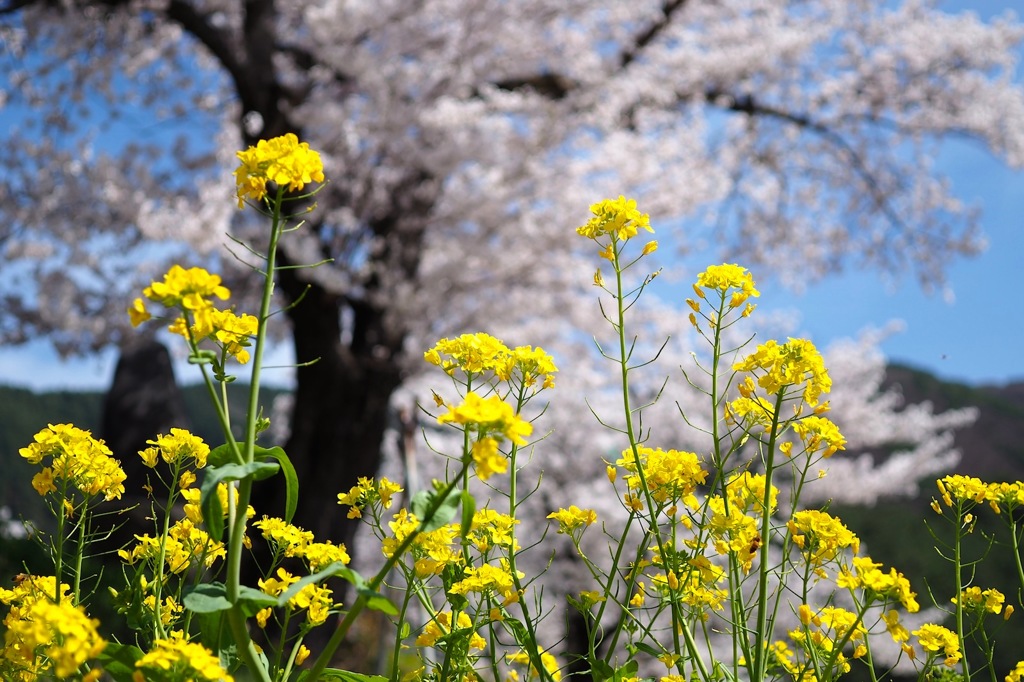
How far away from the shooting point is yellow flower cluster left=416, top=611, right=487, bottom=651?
1.09m

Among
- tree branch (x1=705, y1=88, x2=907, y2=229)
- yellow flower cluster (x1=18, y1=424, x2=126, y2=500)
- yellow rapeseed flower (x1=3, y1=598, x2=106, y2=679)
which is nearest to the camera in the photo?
yellow rapeseed flower (x1=3, y1=598, x2=106, y2=679)

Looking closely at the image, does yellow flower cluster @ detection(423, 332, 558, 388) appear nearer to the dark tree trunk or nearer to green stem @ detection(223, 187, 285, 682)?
green stem @ detection(223, 187, 285, 682)

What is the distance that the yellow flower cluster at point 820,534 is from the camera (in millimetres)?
1131

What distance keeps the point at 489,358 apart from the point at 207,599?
0.43m

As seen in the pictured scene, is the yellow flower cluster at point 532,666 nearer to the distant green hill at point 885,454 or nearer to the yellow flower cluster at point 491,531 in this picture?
the yellow flower cluster at point 491,531

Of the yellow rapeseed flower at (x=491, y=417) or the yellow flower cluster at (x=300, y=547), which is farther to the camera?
the yellow flower cluster at (x=300, y=547)

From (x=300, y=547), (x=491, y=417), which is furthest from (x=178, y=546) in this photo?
(x=491, y=417)

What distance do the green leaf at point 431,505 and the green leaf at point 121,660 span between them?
371 millimetres

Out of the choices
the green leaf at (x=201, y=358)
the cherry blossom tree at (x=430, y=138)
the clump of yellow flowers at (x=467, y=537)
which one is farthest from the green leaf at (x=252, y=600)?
the cherry blossom tree at (x=430, y=138)

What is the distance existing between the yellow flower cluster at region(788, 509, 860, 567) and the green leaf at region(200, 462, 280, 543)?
2.31ft

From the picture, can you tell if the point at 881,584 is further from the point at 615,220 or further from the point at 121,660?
the point at 121,660

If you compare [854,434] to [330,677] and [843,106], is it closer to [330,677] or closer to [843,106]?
[843,106]

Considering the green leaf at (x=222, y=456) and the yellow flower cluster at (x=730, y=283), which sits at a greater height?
the yellow flower cluster at (x=730, y=283)

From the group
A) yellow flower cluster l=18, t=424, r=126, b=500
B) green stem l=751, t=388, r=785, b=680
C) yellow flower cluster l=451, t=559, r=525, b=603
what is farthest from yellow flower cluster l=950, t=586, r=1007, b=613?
yellow flower cluster l=18, t=424, r=126, b=500
